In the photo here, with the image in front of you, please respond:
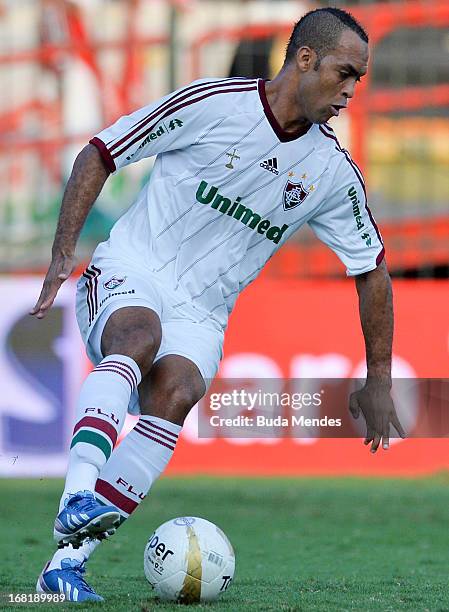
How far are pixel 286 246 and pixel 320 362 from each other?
1222 millimetres

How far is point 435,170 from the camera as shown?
398 inches

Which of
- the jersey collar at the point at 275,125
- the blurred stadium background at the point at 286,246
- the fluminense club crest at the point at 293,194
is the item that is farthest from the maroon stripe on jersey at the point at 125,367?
the blurred stadium background at the point at 286,246

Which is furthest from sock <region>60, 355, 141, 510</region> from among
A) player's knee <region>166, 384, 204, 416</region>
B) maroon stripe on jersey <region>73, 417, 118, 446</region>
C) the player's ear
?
the player's ear

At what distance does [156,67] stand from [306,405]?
3554 millimetres

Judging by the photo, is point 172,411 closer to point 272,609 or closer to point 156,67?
point 272,609

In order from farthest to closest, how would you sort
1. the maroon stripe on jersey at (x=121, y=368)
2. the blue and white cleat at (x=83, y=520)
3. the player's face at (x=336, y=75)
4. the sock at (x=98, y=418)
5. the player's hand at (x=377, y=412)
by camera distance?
1. the player's hand at (x=377, y=412)
2. the player's face at (x=336, y=75)
3. the maroon stripe on jersey at (x=121, y=368)
4. the sock at (x=98, y=418)
5. the blue and white cleat at (x=83, y=520)

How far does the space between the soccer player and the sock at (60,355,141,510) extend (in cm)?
5

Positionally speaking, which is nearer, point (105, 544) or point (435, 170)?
point (105, 544)

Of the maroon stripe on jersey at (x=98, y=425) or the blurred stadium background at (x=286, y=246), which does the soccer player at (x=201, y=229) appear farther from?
the blurred stadium background at (x=286, y=246)

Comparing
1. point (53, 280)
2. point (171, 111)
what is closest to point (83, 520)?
point (53, 280)

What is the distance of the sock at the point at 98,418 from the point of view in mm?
3852

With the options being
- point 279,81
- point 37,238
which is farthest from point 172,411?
point 37,238

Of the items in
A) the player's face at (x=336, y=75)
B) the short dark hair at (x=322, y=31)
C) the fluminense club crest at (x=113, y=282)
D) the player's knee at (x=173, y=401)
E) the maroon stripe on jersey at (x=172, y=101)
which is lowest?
the player's knee at (x=173, y=401)

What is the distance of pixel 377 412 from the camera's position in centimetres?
485
